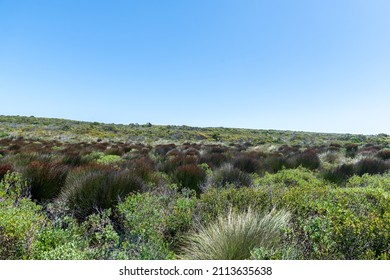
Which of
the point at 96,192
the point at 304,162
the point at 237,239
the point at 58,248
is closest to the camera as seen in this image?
the point at 58,248

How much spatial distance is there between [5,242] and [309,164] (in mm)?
12469

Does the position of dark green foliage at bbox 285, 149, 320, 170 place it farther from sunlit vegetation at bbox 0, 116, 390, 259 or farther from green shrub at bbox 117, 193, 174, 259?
green shrub at bbox 117, 193, 174, 259

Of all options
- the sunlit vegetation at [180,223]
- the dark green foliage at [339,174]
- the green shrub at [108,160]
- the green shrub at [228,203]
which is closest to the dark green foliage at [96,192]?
the sunlit vegetation at [180,223]

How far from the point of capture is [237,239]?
10.8ft

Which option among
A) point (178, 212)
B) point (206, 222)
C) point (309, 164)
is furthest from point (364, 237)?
point (309, 164)

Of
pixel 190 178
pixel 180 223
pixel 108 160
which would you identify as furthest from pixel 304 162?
pixel 180 223

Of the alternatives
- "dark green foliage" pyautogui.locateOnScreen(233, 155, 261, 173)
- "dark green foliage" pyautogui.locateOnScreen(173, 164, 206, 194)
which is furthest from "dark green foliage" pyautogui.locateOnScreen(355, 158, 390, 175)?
"dark green foliage" pyautogui.locateOnScreen(173, 164, 206, 194)

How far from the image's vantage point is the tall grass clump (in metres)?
3.16

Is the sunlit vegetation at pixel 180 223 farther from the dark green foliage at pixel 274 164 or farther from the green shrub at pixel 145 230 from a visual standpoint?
the dark green foliage at pixel 274 164

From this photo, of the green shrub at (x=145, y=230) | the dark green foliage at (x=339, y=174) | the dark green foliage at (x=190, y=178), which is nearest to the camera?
the green shrub at (x=145, y=230)

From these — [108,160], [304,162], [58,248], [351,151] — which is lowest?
[108,160]

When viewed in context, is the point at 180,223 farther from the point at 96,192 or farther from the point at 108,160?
the point at 108,160

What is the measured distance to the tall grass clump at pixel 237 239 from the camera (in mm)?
3156

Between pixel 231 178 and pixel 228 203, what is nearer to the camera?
pixel 228 203
